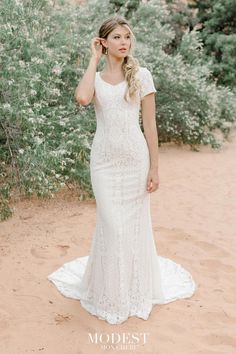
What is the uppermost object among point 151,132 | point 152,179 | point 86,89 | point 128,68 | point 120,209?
point 128,68

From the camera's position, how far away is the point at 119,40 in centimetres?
373

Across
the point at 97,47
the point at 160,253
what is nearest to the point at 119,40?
the point at 97,47

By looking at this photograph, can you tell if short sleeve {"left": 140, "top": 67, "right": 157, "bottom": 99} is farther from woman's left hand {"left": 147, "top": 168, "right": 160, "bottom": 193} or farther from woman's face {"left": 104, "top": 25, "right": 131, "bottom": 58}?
woman's left hand {"left": 147, "top": 168, "right": 160, "bottom": 193}

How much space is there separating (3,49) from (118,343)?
12.3 feet

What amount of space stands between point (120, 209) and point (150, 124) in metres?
0.69

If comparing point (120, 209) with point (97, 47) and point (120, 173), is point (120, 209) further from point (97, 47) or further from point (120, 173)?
point (97, 47)

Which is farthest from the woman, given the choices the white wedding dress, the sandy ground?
the sandy ground

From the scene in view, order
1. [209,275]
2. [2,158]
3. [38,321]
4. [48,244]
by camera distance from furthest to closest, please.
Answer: [2,158], [48,244], [209,275], [38,321]

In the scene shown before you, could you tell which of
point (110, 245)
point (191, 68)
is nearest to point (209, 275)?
point (110, 245)

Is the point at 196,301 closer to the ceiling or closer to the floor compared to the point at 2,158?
closer to the floor

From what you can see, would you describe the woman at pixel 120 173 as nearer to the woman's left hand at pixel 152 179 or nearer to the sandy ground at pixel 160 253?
the woman's left hand at pixel 152 179

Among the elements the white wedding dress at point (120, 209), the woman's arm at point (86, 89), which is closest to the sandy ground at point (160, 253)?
the white wedding dress at point (120, 209)

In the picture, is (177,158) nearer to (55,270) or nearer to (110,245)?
(55,270)

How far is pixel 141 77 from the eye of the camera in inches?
149
